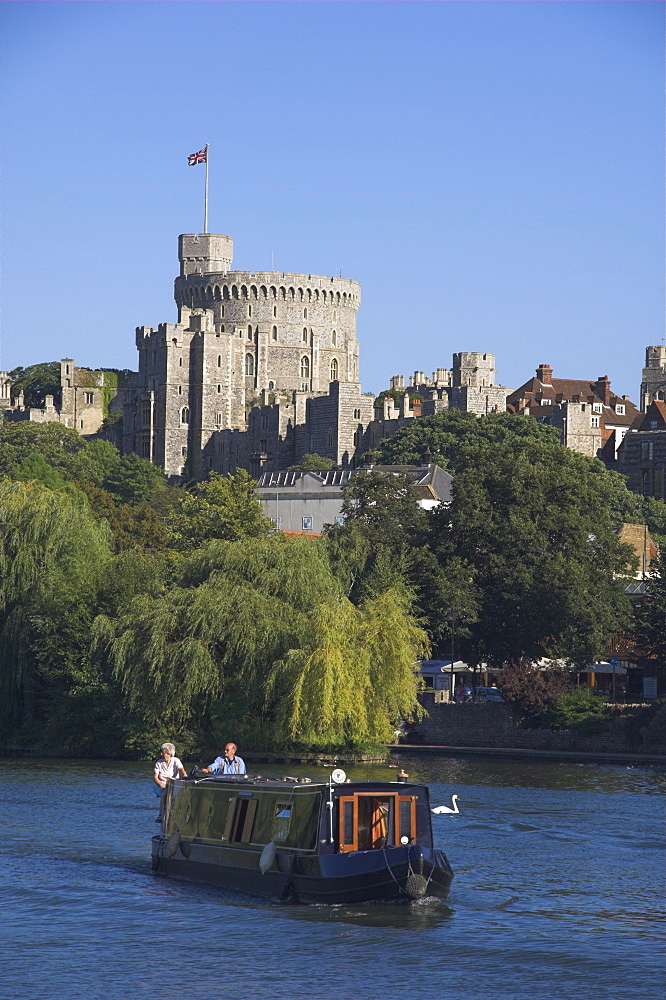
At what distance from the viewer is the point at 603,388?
162 m

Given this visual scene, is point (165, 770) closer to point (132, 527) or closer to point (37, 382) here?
point (132, 527)

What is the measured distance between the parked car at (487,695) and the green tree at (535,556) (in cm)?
122

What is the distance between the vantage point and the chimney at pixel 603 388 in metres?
160

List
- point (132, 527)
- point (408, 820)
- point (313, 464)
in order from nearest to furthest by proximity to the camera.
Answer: point (408, 820) < point (132, 527) < point (313, 464)

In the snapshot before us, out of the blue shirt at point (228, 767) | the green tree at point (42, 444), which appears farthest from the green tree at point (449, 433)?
the blue shirt at point (228, 767)

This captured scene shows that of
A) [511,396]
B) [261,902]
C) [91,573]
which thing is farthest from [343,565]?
[511,396]

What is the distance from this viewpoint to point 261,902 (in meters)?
30.0

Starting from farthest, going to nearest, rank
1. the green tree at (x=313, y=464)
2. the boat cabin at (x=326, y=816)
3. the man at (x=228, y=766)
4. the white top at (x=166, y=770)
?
1. the green tree at (x=313, y=464)
2. the man at (x=228, y=766)
3. the white top at (x=166, y=770)
4. the boat cabin at (x=326, y=816)

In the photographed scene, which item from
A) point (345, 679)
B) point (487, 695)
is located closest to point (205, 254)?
point (487, 695)

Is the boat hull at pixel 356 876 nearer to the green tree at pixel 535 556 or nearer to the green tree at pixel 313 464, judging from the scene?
the green tree at pixel 535 556

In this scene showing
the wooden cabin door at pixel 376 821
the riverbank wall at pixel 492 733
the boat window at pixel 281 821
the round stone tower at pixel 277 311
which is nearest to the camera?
the wooden cabin door at pixel 376 821

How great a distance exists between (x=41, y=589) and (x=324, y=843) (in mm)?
27332

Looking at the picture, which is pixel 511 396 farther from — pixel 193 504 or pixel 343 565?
pixel 343 565

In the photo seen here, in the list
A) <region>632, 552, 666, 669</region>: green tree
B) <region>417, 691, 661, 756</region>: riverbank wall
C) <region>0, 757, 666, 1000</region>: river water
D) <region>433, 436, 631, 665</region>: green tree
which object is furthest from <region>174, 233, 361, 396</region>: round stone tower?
<region>0, 757, 666, 1000</region>: river water
